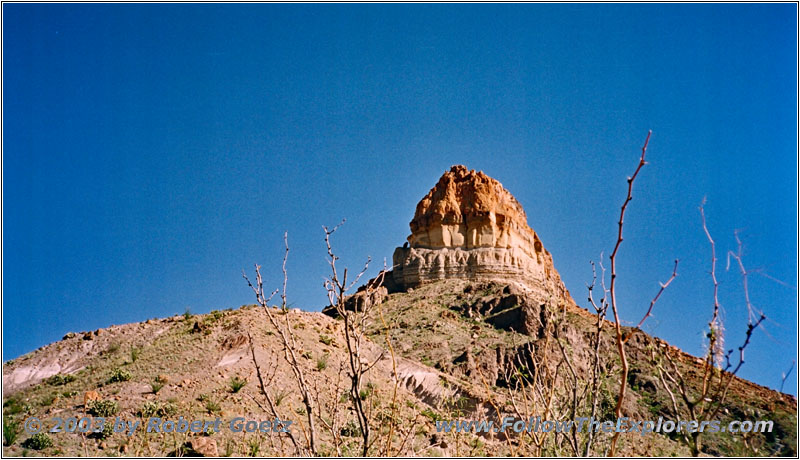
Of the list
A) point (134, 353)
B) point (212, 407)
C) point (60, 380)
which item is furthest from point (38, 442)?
point (134, 353)

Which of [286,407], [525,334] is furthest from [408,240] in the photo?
[286,407]

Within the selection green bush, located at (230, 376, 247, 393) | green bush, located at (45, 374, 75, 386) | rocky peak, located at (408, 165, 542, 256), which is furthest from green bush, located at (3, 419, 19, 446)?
rocky peak, located at (408, 165, 542, 256)

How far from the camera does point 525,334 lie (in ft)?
136

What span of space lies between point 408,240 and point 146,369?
53.4m

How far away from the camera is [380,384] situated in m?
24.5

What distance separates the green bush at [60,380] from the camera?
23.2 meters

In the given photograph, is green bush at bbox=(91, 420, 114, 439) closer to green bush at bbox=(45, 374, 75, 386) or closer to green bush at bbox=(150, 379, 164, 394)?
green bush at bbox=(150, 379, 164, 394)

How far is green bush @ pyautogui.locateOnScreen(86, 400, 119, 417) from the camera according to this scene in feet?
58.1

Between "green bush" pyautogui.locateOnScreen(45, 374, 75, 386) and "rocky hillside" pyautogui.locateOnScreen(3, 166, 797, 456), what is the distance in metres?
0.07

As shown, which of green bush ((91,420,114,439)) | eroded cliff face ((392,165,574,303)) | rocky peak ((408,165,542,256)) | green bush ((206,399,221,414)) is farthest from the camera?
rocky peak ((408,165,542,256))

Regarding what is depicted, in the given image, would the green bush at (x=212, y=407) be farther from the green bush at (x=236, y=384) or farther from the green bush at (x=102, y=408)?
the green bush at (x=102, y=408)

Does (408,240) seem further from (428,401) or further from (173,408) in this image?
(173,408)

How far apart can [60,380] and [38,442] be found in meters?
8.77

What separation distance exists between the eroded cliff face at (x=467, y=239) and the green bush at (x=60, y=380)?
1741 inches
